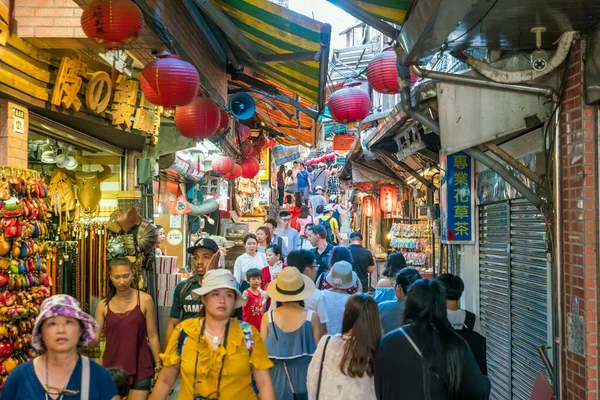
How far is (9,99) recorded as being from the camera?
6566 millimetres

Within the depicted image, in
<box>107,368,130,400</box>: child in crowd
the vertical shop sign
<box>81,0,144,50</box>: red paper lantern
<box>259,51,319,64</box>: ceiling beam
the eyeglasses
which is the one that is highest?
<box>259,51,319,64</box>: ceiling beam

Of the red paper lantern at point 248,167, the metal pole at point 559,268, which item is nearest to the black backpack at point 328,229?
the red paper lantern at point 248,167

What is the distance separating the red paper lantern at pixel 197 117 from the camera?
8.25m

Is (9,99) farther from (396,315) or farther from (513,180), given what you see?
(513,180)

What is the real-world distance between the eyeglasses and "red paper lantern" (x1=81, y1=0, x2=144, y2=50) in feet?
9.85

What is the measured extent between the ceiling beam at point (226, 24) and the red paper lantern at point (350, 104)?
145 centimetres

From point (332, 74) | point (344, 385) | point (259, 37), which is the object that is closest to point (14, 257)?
point (344, 385)

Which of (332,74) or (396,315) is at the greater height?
(332,74)

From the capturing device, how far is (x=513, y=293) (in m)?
7.17

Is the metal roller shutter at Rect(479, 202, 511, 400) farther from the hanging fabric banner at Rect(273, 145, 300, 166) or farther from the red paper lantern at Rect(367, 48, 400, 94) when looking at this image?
the hanging fabric banner at Rect(273, 145, 300, 166)

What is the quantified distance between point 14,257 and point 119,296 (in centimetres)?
111

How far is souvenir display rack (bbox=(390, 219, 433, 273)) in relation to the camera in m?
14.2

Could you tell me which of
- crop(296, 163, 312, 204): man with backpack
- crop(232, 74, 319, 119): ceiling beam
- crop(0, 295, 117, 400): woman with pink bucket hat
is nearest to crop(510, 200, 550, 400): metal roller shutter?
crop(0, 295, 117, 400): woman with pink bucket hat

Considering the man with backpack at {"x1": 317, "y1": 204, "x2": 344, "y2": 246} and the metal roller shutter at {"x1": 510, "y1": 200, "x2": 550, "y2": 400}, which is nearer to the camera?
the metal roller shutter at {"x1": 510, "y1": 200, "x2": 550, "y2": 400}
